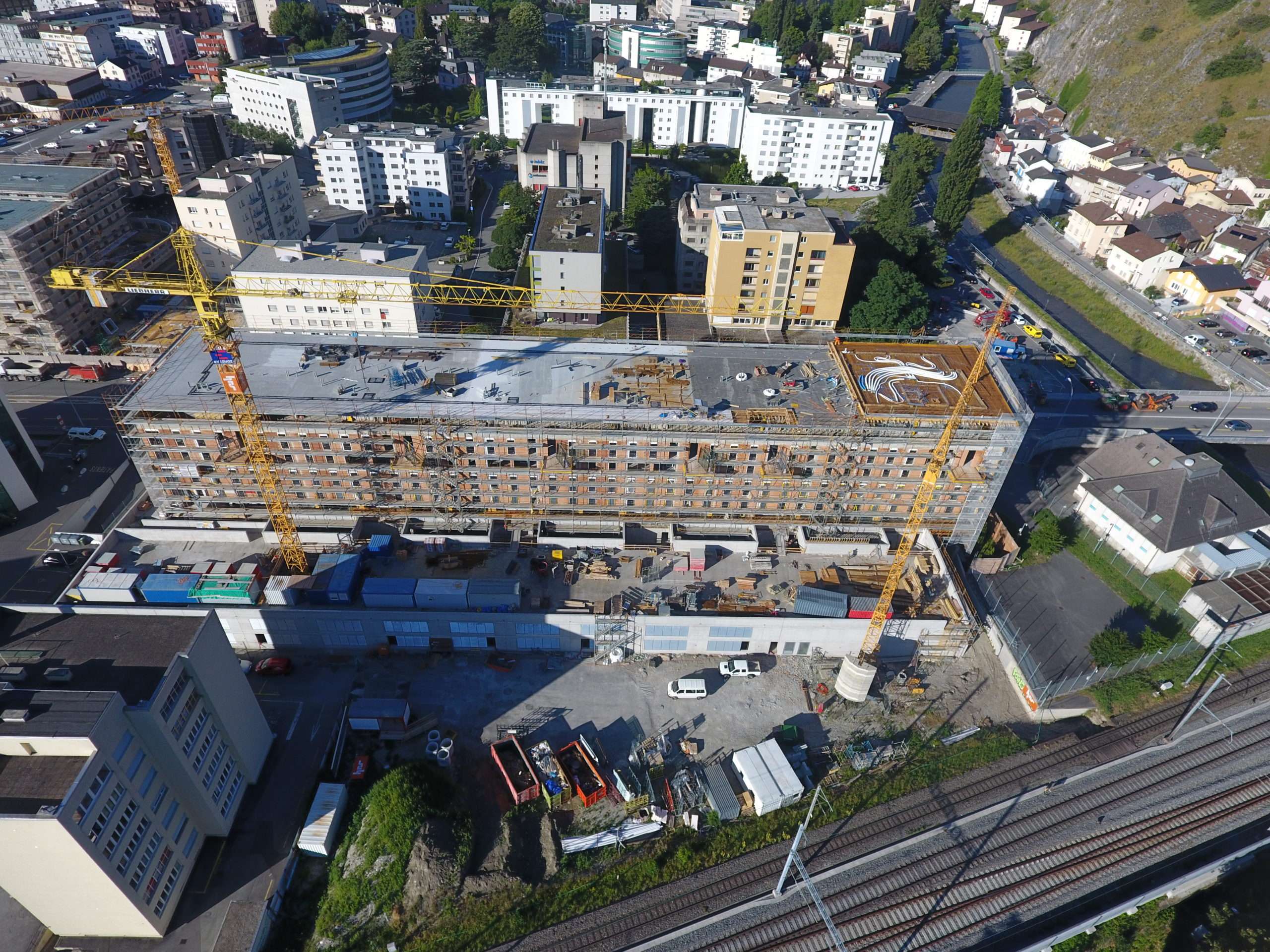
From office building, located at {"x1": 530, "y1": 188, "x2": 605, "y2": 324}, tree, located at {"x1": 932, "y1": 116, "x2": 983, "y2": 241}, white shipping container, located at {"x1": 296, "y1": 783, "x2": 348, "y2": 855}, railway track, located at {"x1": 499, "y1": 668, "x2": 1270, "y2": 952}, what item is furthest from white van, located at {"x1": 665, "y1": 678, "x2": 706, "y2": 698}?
tree, located at {"x1": 932, "y1": 116, "x2": 983, "y2": 241}

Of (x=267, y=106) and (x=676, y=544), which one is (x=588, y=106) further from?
(x=676, y=544)

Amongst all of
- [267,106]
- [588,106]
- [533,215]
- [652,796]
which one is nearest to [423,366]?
[652,796]

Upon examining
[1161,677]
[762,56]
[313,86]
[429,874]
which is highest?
[762,56]

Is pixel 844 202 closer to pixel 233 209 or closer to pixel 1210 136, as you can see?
pixel 1210 136

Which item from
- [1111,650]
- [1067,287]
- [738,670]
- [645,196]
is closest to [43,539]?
[738,670]

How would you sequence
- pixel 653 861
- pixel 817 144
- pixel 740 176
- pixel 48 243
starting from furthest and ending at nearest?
pixel 817 144
pixel 740 176
pixel 48 243
pixel 653 861

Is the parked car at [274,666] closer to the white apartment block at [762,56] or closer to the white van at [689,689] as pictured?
→ the white van at [689,689]

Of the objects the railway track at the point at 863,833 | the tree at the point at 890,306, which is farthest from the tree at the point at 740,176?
the railway track at the point at 863,833
